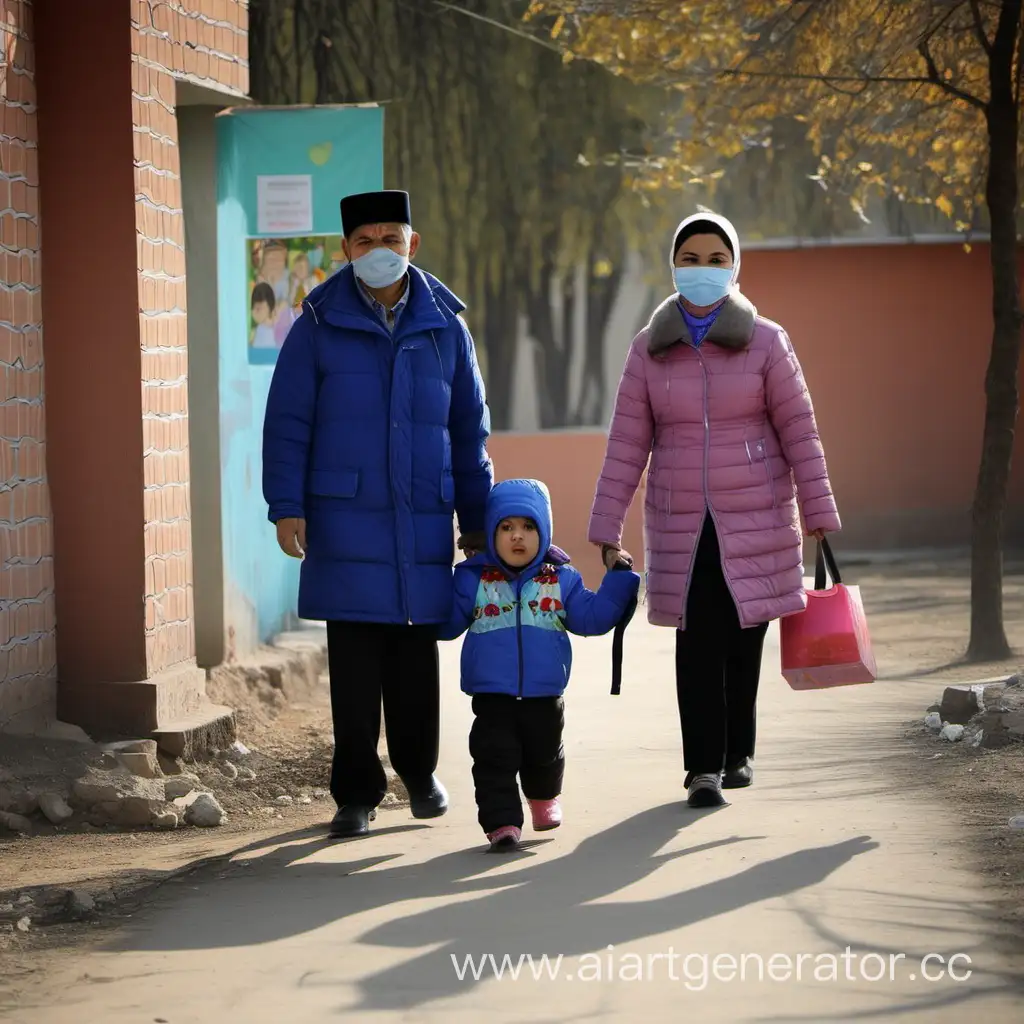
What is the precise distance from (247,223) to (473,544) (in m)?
3.63

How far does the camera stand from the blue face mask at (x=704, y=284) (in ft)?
19.4

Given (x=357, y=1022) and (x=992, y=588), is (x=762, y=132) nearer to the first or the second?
(x=992, y=588)

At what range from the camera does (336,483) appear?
561cm

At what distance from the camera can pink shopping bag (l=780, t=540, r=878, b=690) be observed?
19.3 ft

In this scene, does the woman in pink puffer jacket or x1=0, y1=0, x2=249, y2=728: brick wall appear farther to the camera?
x1=0, y1=0, x2=249, y2=728: brick wall

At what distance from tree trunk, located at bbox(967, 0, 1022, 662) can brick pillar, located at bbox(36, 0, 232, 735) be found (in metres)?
4.62

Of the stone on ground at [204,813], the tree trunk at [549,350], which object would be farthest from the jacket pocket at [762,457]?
the tree trunk at [549,350]

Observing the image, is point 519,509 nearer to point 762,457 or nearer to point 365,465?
point 365,465

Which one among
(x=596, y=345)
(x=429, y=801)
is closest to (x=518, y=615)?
(x=429, y=801)

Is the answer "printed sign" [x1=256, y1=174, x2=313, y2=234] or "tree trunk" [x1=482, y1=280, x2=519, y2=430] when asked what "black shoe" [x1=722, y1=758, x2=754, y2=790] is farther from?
"tree trunk" [x1=482, y1=280, x2=519, y2=430]

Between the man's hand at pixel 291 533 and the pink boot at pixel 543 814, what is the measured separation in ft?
3.41

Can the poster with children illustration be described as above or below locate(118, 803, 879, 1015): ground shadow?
above

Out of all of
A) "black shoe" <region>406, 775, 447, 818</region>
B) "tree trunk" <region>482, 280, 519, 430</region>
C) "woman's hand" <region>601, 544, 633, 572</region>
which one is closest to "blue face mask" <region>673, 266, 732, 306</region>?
"woman's hand" <region>601, 544, 633, 572</region>

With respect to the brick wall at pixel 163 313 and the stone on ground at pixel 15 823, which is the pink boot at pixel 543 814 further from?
the brick wall at pixel 163 313
